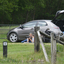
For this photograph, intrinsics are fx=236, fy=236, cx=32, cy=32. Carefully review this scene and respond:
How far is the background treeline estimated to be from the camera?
1866 inches

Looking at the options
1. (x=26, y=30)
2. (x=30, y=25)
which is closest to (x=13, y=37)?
(x=26, y=30)

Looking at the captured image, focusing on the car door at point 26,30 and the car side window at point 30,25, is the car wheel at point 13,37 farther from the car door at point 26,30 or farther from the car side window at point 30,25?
the car side window at point 30,25

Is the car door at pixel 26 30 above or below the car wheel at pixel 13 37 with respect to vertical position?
above

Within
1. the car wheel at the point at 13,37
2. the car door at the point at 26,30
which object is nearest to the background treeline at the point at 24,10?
the car wheel at the point at 13,37

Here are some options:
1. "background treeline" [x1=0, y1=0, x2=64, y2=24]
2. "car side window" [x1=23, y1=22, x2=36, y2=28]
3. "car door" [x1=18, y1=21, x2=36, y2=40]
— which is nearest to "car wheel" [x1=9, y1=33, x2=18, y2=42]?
"car door" [x1=18, y1=21, x2=36, y2=40]

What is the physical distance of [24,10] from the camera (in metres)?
56.0

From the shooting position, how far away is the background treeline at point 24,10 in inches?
1866

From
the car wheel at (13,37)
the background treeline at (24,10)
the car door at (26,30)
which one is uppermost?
the background treeline at (24,10)

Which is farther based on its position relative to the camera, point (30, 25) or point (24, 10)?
point (24, 10)

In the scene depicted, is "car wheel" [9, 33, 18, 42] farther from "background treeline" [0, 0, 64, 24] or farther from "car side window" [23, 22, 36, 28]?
"background treeline" [0, 0, 64, 24]

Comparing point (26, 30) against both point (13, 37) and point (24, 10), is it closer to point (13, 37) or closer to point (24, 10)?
point (13, 37)

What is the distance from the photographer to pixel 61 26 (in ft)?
45.3

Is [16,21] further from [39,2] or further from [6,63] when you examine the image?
[6,63]

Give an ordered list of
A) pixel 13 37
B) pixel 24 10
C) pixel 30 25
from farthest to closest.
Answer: pixel 24 10 < pixel 13 37 < pixel 30 25
